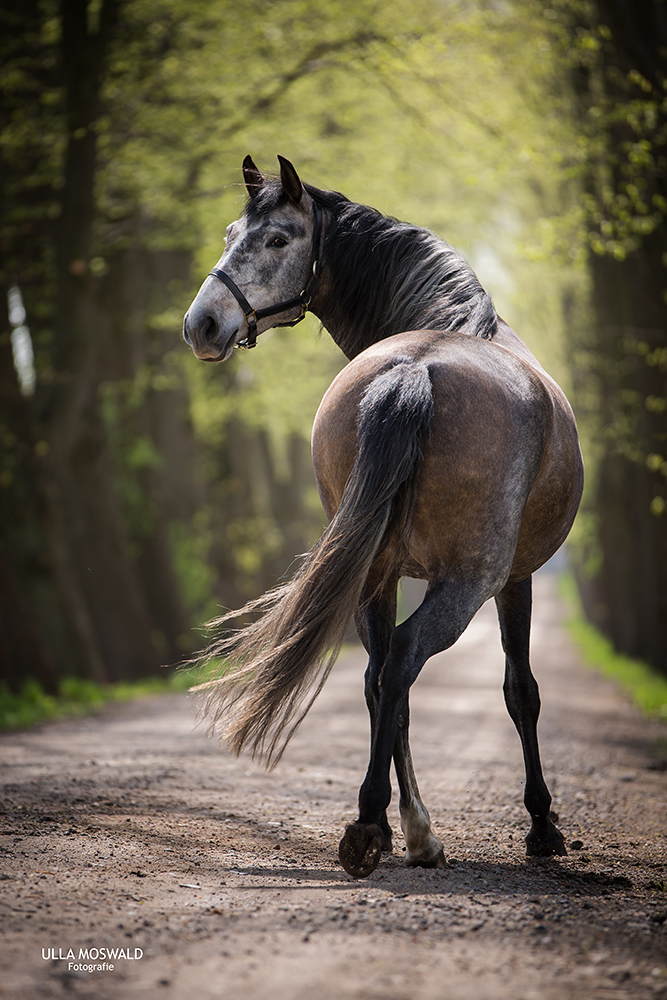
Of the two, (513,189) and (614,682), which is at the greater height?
(513,189)

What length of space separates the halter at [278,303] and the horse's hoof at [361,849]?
2.32m

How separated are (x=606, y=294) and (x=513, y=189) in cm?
501

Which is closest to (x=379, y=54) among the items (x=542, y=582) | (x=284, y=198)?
(x=284, y=198)

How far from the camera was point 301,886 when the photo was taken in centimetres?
382

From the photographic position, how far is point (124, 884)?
372 centimetres

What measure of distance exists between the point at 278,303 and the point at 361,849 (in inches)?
104

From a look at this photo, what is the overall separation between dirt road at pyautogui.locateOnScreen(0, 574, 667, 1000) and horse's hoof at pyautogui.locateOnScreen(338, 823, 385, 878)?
73 mm

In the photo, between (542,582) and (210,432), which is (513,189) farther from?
(542,582)

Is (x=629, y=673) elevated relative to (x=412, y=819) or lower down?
lower down

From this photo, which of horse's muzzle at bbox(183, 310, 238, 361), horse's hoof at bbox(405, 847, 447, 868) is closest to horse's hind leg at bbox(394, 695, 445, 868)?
horse's hoof at bbox(405, 847, 447, 868)

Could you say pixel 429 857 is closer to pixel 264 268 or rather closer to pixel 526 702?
pixel 526 702

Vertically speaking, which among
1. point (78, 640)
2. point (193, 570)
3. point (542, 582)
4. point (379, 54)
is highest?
point (379, 54)

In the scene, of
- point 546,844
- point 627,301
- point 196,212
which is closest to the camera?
point 546,844

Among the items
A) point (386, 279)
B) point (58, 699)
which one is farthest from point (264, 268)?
point (58, 699)
